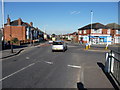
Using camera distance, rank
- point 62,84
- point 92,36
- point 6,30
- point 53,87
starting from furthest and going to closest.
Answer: point 6,30 → point 92,36 → point 62,84 → point 53,87

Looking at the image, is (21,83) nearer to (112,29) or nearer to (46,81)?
(46,81)

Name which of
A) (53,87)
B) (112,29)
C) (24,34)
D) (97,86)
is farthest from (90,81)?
(24,34)

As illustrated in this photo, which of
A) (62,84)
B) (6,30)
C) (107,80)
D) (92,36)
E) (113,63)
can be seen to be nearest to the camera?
(62,84)

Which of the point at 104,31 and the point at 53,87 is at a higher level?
the point at 104,31

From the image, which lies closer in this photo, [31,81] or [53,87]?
[53,87]

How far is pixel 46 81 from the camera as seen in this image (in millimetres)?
6613

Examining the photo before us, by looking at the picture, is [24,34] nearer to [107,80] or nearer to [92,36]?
[92,36]

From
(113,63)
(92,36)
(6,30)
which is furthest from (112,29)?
(113,63)

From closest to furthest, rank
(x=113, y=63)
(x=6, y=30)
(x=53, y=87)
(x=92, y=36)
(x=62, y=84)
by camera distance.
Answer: (x=53, y=87) → (x=62, y=84) → (x=113, y=63) → (x=92, y=36) → (x=6, y=30)

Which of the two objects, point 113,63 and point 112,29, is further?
point 112,29

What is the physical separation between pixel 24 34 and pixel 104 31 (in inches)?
1269

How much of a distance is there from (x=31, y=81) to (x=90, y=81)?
8.68 feet

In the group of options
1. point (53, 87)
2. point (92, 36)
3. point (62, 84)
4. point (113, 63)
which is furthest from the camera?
point (92, 36)

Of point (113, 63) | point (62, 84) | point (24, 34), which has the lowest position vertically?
point (62, 84)
